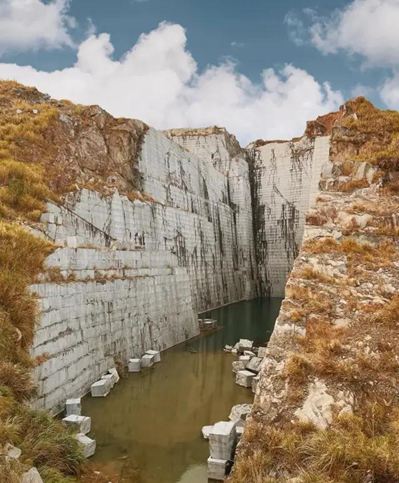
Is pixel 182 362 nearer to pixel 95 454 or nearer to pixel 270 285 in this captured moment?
pixel 95 454

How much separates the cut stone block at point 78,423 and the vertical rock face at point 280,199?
28.2m

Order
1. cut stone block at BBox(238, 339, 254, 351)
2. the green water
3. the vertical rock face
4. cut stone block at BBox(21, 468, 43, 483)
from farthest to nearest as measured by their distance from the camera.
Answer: the vertical rock face → cut stone block at BBox(238, 339, 254, 351) → the green water → cut stone block at BBox(21, 468, 43, 483)

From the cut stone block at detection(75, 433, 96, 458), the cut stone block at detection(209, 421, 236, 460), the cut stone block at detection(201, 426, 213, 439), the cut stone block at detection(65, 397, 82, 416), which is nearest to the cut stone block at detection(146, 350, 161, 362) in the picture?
the cut stone block at detection(65, 397, 82, 416)

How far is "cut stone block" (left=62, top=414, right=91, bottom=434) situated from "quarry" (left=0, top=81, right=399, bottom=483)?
2.9 inches

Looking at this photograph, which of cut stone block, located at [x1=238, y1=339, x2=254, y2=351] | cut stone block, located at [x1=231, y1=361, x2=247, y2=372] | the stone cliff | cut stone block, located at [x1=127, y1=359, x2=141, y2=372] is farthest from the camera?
cut stone block, located at [x1=238, y1=339, x2=254, y2=351]

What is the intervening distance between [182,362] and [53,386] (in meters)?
5.91

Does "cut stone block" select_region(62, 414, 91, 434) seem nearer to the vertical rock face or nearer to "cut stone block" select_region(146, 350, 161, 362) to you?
"cut stone block" select_region(146, 350, 161, 362)

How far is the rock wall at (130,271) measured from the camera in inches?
399

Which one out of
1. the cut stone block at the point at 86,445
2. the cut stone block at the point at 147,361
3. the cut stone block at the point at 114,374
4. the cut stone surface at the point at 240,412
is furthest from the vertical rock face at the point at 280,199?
the cut stone block at the point at 86,445

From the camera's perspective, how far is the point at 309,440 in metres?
5.41

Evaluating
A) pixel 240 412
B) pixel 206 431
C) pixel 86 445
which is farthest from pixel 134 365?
pixel 86 445

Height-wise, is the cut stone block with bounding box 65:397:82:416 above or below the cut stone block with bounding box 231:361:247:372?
above

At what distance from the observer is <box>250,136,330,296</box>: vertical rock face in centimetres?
3494

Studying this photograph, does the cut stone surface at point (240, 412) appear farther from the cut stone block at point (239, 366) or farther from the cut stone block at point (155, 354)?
the cut stone block at point (155, 354)
